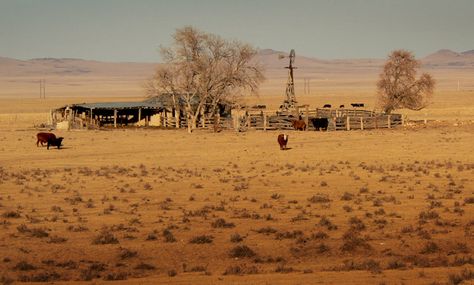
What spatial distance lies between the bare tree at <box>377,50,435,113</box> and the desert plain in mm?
28306

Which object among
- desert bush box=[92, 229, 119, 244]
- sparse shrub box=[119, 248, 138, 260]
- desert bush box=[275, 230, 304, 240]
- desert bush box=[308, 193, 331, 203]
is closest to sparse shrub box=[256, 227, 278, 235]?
desert bush box=[275, 230, 304, 240]

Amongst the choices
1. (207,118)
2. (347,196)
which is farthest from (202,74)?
(347,196)

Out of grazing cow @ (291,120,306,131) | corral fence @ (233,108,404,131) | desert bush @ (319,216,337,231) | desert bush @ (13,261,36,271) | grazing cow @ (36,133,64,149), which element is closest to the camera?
desert bush @ (13,261,36,271)

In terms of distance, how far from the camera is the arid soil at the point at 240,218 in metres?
11.4

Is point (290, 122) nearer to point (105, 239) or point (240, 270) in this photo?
point (105, 239)

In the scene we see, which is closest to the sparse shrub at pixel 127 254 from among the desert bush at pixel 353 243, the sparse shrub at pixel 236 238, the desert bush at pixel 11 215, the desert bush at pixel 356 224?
the sparse shrub at pixel 236 238

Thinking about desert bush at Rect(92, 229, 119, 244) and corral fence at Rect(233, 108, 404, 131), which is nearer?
desert bush at Rect(92, 229, 119, 244)

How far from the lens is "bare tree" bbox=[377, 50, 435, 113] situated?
6088cm

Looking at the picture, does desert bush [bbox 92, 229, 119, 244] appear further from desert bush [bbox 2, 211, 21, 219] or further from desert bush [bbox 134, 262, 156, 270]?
desert bush [bbox 2, 211, 21, 219]

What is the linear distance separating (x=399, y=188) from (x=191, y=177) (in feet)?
21.6

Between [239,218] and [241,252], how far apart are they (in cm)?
387

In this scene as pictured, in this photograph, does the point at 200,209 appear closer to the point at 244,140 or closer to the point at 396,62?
the point at 244,140

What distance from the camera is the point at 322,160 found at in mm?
30469

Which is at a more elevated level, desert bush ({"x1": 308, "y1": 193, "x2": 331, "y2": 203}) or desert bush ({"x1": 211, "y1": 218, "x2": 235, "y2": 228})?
desert bush ({"x1": 308, "y1": 193, "x2": 331, "y2": 203})
